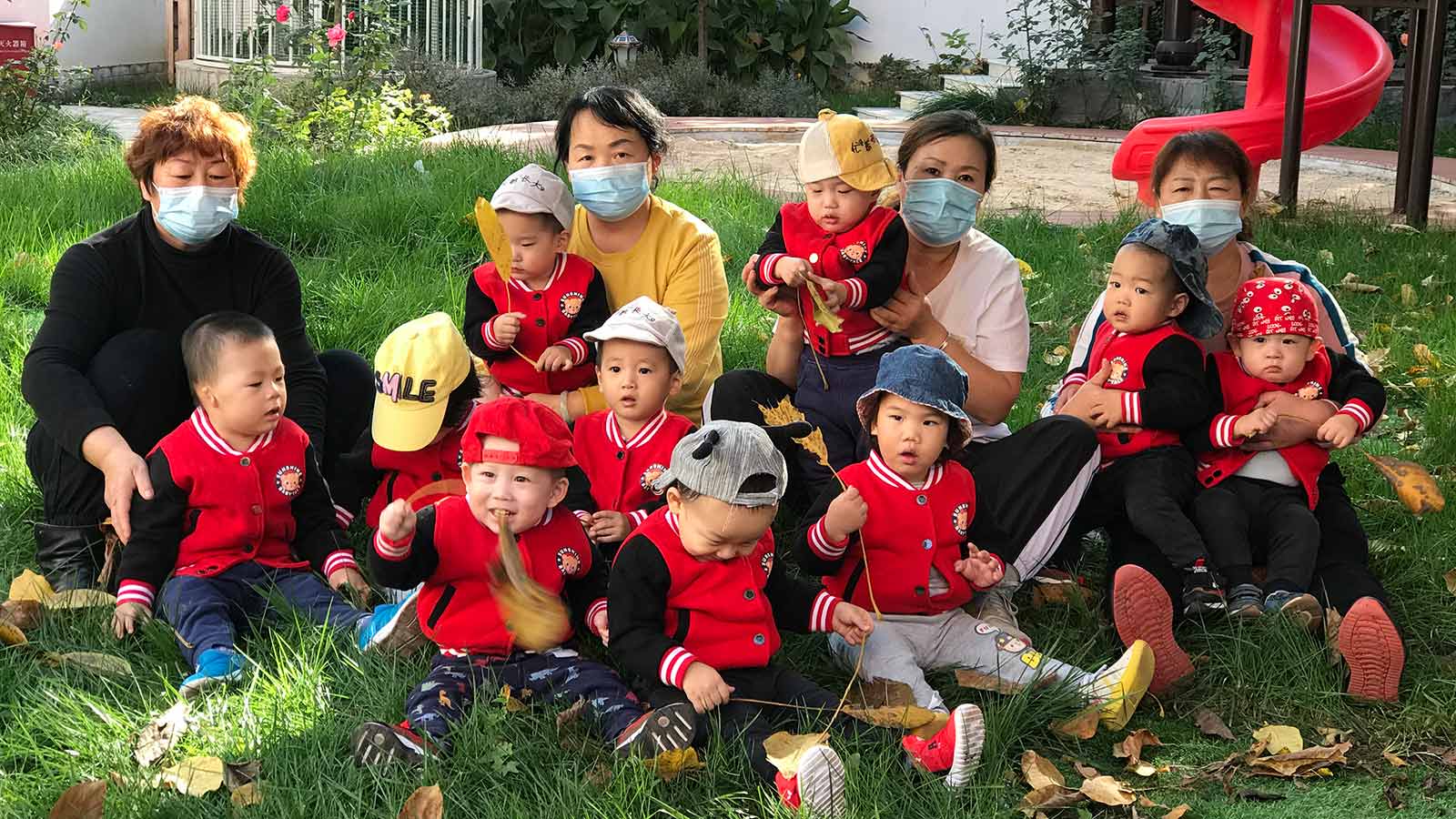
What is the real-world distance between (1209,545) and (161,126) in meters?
3.03

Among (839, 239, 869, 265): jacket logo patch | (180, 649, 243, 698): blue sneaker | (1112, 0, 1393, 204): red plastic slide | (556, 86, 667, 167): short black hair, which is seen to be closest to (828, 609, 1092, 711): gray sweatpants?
(839, 239, 869, 265): jacket logo patch

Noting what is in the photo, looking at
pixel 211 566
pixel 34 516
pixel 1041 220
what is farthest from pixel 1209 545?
pixel 1041 220

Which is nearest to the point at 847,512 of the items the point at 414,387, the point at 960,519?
the point at 960,519

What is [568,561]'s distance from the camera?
10.8ft

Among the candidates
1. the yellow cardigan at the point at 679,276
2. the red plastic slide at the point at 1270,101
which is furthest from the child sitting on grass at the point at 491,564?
the red plastic slide at the point at 1270,101

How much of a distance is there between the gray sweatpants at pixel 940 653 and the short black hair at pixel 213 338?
63.8 inches

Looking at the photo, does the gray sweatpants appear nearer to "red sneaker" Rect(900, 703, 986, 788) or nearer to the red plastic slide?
"red sneaker" Rect(900, 703, 986, 788)

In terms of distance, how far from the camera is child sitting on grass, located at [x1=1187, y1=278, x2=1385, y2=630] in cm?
372

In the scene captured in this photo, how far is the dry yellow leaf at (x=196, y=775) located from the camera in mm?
2775

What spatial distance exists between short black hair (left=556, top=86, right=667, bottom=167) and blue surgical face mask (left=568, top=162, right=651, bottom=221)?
88 millimetres

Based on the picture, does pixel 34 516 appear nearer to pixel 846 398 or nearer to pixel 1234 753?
pixel 846 398

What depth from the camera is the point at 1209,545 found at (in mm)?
3791

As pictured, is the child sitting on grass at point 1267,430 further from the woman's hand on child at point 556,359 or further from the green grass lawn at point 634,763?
the woman's hand on child at point 556,359

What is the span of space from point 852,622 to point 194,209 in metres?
2.11
